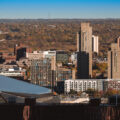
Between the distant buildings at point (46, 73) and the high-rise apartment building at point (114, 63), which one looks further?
the high-rise apartment building at point (114, 63)

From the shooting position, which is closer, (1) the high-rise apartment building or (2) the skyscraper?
(1) the high-rise apartment building

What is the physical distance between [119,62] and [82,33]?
237 inches

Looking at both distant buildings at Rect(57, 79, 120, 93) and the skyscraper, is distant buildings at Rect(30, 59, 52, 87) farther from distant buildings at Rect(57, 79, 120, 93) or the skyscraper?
the skyscraper

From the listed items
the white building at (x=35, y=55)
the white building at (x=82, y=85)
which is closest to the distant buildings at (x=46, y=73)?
the white building at (x=82, y=85)

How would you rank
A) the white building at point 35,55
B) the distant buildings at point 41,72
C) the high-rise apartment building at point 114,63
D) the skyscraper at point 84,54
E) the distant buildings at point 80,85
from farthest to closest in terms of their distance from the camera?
1. the white building at point 35,55
2. the skyscraper at point 84,54
3. the high-rise apartment building at point 114,63
4. the distant buildings at point 41,72
5. the distant buildings at point 80,85

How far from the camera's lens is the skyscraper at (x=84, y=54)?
25.7 m

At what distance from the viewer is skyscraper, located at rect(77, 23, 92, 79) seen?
2567 centimetres

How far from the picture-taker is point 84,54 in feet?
89.4

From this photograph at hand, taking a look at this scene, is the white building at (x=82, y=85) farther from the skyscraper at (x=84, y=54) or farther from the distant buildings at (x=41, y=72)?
the skyscraper at (x=84, y=54)

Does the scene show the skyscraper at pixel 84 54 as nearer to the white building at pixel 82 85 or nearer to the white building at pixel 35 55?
the white building at pixel 35 55

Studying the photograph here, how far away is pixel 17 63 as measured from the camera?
30422 mm

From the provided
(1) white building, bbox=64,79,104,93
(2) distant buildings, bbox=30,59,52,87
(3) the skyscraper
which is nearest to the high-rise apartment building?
(3) the skyscraper

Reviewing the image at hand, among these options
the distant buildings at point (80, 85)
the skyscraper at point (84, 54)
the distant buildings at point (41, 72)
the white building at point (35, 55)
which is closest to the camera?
the distant buildings at point (80, 85)

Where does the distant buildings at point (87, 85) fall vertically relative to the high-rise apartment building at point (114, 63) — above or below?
below
